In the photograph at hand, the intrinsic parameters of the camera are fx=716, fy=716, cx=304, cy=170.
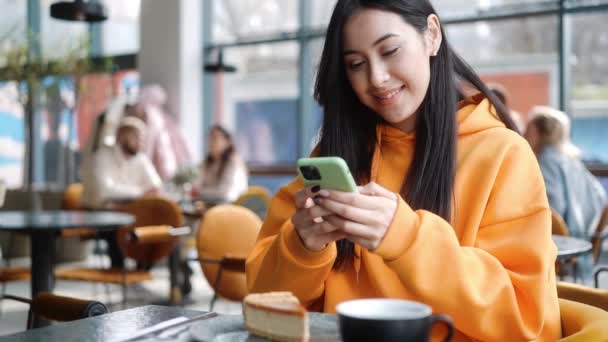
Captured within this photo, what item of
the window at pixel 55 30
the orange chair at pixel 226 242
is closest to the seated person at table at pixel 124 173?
the window at pixel 55 30

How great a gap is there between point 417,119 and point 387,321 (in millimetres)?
727

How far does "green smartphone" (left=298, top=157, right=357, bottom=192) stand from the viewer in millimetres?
905

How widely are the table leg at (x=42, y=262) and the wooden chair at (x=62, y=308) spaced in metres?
2.24

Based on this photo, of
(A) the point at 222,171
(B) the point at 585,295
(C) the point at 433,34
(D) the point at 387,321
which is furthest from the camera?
(A) the point at 222,171

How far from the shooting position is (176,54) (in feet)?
26.6

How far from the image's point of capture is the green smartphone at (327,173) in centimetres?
90

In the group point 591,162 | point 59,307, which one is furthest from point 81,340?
point 591,162

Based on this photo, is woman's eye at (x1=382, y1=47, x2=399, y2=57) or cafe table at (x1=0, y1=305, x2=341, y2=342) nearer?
cafe table at (x1=0, y1=305, x2=341, y2=342)

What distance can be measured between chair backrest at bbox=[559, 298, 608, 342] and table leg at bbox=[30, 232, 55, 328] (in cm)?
313

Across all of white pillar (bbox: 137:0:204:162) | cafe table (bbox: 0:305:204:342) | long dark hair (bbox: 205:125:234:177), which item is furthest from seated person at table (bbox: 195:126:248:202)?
cafe table (bbox: 0:305:204:342)

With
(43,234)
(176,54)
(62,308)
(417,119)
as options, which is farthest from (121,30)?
(417,119)

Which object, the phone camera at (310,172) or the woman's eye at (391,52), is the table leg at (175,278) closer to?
the woman's eye at (391,52)

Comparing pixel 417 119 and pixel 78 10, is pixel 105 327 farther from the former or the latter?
pixel 78 10

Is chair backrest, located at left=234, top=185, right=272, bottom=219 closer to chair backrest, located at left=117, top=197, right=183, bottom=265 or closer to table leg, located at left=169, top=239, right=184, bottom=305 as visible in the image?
table leg, located at left=169, top=239, right=184, bottom=305
